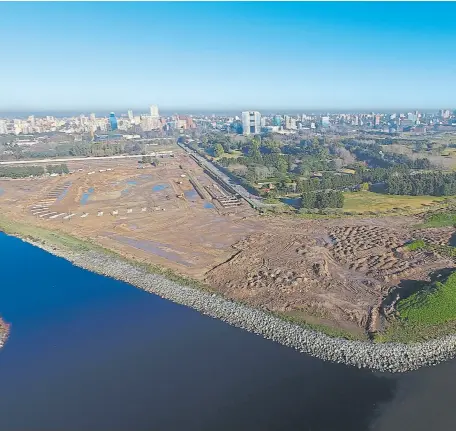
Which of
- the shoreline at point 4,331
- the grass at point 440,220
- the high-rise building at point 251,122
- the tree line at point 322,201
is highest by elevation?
the high-rise building at point 251,122

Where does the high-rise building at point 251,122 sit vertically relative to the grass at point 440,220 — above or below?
above

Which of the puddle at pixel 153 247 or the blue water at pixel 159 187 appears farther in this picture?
the blue water at pixel 159 187

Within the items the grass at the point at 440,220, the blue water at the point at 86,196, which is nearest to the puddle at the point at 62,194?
the blue water at the point at 86,196

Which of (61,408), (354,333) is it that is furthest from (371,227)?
(61,408)

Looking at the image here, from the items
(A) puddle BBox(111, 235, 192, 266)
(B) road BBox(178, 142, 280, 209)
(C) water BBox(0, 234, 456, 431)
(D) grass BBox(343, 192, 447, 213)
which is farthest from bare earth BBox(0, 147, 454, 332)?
(D) grass BBox(343, 192, 447, 213)

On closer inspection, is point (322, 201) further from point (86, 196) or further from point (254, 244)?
point (86, 196)

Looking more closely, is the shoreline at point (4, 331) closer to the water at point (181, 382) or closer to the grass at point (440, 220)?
the water at point (181, 382)

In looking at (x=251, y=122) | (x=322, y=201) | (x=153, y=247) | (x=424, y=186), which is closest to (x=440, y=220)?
(x=322, y=201)
